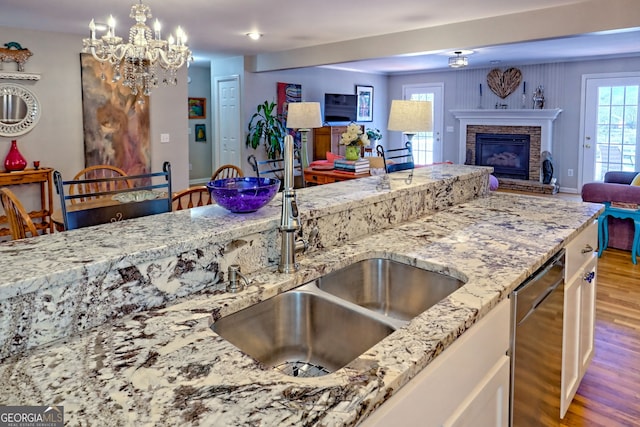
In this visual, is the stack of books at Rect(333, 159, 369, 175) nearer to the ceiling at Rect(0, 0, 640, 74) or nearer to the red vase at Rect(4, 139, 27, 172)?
the ceiling at Rect(0, 0, 640, 74)

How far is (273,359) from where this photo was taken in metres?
1.40

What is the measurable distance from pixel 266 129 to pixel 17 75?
3.90m

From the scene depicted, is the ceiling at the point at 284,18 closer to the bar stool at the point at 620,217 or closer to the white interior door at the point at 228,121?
the white interior door at the point at 228,121

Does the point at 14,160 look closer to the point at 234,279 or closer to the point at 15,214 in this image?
the point at 15,214

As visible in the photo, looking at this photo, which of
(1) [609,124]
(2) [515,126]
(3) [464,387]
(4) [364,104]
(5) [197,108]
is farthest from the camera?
(4) [364,104]

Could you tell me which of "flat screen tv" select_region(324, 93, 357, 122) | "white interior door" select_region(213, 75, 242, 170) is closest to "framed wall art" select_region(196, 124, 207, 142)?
"white interior door" select_region(213, 75, 242, 170)

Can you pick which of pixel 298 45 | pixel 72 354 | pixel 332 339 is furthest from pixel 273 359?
pixel 298 45

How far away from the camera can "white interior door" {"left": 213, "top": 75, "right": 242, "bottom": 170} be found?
8.06 metres

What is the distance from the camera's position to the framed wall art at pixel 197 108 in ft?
29.5

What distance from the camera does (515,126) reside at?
8.87 meters

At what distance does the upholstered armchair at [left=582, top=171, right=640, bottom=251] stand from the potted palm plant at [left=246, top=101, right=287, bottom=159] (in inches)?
192

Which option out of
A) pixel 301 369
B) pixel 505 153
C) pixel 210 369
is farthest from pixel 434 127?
pixel 210 369

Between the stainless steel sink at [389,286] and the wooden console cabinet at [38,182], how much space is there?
4.09 meters

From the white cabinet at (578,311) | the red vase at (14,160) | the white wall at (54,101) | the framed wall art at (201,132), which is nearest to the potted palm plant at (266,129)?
the framed wall art at (201,132)
